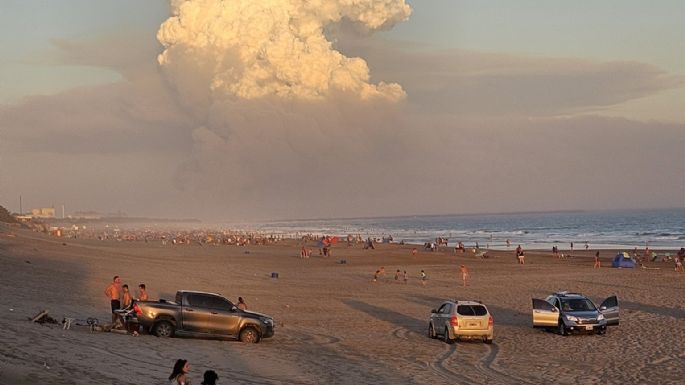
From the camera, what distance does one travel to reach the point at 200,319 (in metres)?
22.0

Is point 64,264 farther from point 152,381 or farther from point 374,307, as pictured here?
point 152,381

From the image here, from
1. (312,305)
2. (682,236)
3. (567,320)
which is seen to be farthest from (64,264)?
(682,236)

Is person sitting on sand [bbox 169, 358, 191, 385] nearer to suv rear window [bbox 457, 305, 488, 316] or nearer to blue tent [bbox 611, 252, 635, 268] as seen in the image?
suv rear window [bbox 457, 305, 488, 316]

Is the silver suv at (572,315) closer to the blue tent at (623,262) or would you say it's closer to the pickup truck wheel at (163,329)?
the pickup truck wheel at (163,329)

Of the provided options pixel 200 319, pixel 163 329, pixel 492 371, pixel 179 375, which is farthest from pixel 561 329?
pixel 179 375

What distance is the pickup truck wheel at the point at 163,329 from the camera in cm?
2161

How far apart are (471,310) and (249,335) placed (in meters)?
6.63

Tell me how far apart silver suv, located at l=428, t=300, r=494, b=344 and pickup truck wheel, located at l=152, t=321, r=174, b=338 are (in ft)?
26.0

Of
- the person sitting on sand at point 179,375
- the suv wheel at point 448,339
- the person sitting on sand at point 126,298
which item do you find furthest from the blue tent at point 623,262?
the person sitting on sand at point 179,375

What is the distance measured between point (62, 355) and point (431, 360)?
9160 millimetres

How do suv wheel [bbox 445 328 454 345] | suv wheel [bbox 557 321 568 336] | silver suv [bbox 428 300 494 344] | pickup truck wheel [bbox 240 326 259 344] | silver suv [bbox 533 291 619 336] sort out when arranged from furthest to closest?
suv wheel [bbox 557 321 568 336] < silver suv [bbox 533 291 619 336] < suv wheel [bbox 445 328 454 345] < silver suv [bbox 428 300 494 344] < pickup truck wheel [bbox 240 326 259 344]

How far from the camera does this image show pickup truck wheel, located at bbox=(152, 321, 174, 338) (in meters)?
21.6

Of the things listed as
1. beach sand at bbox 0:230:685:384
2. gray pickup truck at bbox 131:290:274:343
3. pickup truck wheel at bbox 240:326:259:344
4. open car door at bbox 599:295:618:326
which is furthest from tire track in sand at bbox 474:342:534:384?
pickup truck wheel at bbox 240:326:259:344

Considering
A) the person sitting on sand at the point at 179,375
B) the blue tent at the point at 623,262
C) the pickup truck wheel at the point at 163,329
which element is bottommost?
the blue tent at the point at 623,262
